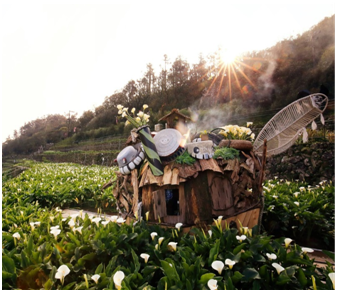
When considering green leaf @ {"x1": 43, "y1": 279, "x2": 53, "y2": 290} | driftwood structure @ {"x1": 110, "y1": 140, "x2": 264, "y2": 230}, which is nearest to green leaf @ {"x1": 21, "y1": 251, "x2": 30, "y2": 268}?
green leaf @ {"x1": 43, "y1": 279, "x2": 53, "y2": 290}

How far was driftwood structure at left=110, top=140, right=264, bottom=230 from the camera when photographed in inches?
109

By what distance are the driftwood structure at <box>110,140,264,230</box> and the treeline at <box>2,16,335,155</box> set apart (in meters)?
7.96

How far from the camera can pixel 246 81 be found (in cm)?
2039

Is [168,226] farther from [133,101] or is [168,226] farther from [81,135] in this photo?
[81,135]

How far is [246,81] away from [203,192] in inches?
794

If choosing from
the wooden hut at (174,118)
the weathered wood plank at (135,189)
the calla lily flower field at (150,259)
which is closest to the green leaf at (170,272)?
the calla lily flower field at (150,259)

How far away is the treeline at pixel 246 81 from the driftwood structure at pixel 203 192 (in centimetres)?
796

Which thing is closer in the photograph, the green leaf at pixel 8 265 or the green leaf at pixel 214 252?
the green leaf at pixel 8 265

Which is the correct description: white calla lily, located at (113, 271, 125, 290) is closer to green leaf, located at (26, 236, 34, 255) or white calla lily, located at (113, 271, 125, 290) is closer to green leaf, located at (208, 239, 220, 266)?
green leaf, located at (208, 239, 220, 266)

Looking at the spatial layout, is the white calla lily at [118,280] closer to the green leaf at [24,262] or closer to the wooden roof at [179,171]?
the green leaf at [24,262]

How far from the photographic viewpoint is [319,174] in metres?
8.42

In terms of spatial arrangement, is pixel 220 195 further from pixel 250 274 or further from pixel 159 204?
pixel 250 274

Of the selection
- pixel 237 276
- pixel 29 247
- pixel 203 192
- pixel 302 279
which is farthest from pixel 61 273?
pixel 302 279

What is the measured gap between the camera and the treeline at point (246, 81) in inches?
653
